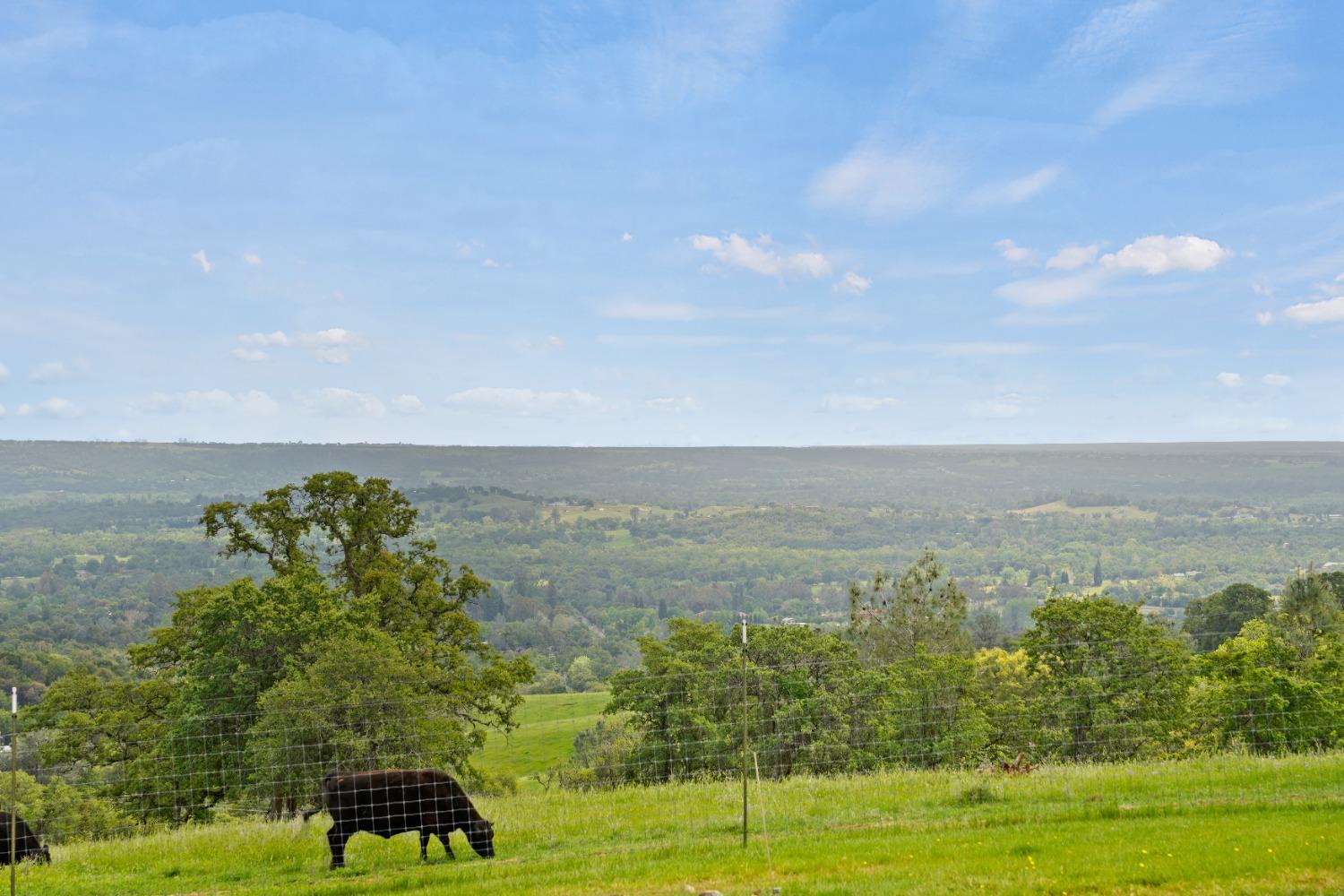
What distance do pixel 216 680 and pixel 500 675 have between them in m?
9.22

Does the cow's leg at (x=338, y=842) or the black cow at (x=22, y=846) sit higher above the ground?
the cow's leg at (x=338, y=842)

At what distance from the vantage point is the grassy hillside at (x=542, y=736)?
312 feet

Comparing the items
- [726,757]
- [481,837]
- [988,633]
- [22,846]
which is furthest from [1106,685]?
[988,633]

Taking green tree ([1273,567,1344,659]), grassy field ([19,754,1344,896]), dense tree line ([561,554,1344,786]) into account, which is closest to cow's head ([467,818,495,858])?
grassy field ([19,754,1344,896])

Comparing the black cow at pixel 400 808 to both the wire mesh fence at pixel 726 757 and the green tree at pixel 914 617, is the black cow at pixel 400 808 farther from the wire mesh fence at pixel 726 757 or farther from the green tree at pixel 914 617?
the green tree at pixel 914 617

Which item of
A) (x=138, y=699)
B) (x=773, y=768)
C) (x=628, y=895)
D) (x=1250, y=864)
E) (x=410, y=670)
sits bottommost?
(x=773, y=768)

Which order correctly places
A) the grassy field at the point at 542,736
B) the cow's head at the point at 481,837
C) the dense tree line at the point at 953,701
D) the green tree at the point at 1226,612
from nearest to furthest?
the cow's head at the point at 481,837
the dense tree line at the point at 953,701
the green tree at the point at 1226,612
the grassy field at the point at 542,736

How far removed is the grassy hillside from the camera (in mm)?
95012

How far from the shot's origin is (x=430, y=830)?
12.6 meters

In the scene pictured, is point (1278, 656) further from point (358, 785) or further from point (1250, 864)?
point (358, 785)

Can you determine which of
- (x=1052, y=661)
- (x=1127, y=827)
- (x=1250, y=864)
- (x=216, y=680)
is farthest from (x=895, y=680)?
(x=1250, y=864)

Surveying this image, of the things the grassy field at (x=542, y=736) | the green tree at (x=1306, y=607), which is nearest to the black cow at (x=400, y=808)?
the green tree at (x=1306, y=607)

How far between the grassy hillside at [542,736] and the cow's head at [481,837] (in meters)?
77.5

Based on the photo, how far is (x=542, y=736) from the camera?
107 m
